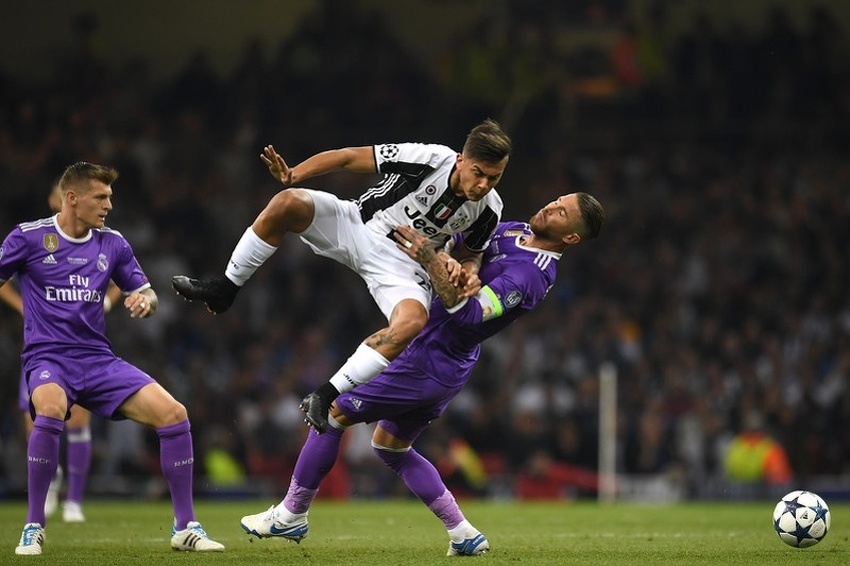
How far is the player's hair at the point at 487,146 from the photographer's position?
8.09 metres

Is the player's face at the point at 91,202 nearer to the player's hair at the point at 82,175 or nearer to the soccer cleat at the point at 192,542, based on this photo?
the player's hair at the point at 82,175

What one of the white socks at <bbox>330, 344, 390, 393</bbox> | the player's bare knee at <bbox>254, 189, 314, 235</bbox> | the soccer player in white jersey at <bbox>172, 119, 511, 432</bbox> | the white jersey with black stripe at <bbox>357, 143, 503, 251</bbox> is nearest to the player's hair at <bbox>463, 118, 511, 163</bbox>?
the soccer player in white jersey at <bbox>172, 119, 511, 432</bbox>

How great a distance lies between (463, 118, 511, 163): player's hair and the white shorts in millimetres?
756

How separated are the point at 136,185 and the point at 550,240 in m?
11.9

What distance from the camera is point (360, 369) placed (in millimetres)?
7891

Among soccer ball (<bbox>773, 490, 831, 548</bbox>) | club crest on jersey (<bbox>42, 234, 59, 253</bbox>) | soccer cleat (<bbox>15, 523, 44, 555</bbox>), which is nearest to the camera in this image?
soccer cleat (<bbox>15, 523, 44, 555</bbox>)

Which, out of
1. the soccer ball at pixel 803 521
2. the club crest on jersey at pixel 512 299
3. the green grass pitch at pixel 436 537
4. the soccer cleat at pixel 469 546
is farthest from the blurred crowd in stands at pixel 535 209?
the club crest on jersey at pixel 512 299

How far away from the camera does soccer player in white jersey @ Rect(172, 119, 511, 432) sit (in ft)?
26.8

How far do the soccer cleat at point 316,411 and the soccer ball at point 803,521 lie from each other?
298 cm

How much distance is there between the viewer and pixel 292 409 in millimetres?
18000

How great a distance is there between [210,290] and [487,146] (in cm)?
185

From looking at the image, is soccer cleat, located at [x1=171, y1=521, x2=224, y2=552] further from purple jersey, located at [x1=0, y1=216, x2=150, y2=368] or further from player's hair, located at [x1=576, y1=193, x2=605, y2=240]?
player's hair, located at [x1=576, y1=193, x2=605, y2=240]

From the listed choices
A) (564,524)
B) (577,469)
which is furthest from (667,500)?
(564,524)

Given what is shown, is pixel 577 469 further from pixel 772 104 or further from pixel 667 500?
pixel 772 104
